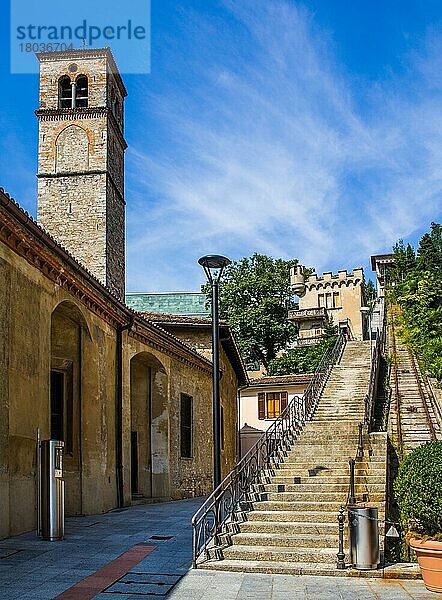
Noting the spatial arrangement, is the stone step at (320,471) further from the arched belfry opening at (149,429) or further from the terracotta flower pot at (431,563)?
the arched belfry opening at (149,429)

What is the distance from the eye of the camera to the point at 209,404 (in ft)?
90.2

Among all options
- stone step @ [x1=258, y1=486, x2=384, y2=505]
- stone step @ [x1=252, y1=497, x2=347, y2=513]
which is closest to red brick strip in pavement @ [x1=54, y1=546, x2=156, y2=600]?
stone step @ [x1=252, y1=497, x2=347, y2=513]

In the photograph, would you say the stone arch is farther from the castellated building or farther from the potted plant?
the castellated building

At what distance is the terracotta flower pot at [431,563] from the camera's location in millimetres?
8398

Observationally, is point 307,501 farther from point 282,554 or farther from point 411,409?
point 411,409

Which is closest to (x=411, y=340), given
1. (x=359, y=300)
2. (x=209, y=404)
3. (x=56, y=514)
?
(x=209, y=404)

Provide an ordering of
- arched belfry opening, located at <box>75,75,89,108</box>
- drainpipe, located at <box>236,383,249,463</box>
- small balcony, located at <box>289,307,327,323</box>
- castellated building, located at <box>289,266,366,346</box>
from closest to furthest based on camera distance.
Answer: drainpipe, located at <box>236,383,249,463</box>
arched belfry opening, located at <box>75,75,89,108</box>
small balcony, located at <box>289,307,327,323</box>
castellated building, located at <box>289,266,366,346</box>

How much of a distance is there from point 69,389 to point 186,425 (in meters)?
8.94

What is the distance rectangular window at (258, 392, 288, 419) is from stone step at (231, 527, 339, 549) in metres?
25.1

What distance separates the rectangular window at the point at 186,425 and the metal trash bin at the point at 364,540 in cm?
1468

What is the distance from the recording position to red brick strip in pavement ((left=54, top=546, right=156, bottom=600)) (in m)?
8.24

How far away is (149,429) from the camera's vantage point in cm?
2239

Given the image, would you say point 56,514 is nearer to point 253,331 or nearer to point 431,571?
point 431,571

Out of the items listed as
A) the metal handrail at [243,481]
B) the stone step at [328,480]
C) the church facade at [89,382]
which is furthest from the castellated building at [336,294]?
the stone step at [328,480]
